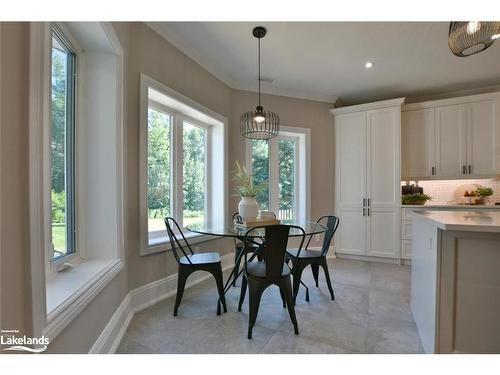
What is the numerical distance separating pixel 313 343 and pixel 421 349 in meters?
0.73

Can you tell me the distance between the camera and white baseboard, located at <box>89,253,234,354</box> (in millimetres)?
1698

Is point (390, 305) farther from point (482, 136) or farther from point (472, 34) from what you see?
point (482, 136)

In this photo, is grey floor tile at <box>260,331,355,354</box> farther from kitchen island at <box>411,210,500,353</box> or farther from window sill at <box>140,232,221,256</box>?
window sill at <box>140,232,221,256</box>

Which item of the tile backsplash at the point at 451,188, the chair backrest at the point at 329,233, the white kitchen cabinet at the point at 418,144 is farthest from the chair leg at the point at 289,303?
the tile backsplash at the point at 451,188

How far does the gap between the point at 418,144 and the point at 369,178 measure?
931mm

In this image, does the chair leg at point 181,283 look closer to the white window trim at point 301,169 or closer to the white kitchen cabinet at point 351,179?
the white window trim at point 301,169

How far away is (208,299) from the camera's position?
8.71 ft

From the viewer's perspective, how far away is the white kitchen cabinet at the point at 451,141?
388 cm

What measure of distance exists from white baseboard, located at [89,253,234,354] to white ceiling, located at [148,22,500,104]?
8.24ft

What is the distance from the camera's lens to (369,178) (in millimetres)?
4168

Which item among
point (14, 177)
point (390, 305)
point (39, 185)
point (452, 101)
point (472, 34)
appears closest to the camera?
point (14, 177)

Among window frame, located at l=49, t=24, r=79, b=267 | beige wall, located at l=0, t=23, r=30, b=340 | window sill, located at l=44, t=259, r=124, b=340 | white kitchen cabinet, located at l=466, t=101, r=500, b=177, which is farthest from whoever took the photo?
white kitchen cabinet, located at l=466, t=101, r=500, b=177

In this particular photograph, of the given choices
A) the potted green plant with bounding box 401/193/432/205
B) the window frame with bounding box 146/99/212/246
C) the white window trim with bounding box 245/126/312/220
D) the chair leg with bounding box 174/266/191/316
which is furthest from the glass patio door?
the chair leg with bounding box 174/266/191/316

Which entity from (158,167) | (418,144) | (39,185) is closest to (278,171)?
(158,167)
